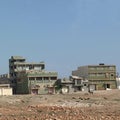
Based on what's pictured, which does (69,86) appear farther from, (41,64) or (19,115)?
(19,115)

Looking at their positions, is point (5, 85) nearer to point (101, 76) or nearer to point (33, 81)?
point (33, 81)

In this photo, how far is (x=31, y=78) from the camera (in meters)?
103

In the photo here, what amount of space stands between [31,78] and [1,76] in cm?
2266

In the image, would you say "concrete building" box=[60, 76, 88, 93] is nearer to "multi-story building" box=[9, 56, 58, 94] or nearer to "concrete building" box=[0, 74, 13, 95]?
"multi-story building" box=[9, 56, 58, 94]

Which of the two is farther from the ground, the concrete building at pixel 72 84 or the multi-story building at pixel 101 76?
the multi-story building at pixel 101 76

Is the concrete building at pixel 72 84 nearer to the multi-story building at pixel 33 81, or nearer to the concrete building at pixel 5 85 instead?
the multi-story building at pixel 33 81

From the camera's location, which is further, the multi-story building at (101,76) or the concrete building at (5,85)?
the multi-story building at (101,76)

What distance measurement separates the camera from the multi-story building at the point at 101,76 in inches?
4328

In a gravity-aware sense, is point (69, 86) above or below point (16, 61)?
below

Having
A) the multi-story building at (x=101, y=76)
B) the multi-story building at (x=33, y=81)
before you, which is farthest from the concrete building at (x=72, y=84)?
the multi-story building at (x=101, y=76)

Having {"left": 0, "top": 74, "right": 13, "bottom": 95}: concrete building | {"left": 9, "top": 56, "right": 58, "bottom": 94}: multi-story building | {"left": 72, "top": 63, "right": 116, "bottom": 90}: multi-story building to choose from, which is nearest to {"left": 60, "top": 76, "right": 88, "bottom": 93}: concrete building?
{"left": 9, "top": 56, "right": 58, "bottom": 94}: multi-story building

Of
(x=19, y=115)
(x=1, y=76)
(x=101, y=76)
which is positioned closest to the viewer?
(x=19, y=115)

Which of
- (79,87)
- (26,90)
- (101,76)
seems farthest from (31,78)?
(101,76)

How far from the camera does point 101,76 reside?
110 meters
